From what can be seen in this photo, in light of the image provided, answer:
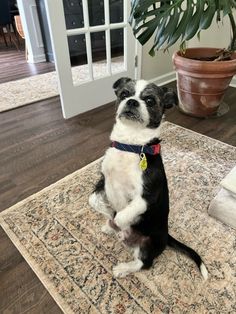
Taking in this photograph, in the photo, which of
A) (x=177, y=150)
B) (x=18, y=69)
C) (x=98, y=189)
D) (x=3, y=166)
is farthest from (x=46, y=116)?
(x=18, y=69)

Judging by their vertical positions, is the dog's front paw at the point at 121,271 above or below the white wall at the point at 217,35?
below

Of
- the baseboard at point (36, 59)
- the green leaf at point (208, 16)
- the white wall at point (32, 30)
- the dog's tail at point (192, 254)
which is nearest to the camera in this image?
the dog's tail at point (192, 254)

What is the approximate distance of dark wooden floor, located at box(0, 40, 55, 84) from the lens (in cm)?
368

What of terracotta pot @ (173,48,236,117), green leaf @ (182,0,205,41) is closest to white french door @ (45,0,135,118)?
terracotta pot @ (173,48,236,117)

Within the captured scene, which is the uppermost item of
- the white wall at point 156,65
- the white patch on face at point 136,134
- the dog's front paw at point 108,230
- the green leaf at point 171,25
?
the green leaf at point 171,25

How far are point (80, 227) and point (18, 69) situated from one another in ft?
11.1

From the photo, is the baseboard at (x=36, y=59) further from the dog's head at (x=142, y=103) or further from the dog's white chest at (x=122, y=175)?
the dog's white chest at (x=122, y=175)

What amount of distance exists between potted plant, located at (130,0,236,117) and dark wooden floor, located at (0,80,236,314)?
234mm

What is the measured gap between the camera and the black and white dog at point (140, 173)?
3.40 ft

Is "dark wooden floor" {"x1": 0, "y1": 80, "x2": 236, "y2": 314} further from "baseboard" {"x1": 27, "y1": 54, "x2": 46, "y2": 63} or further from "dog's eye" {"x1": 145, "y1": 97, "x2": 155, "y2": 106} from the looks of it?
"baseboard" {"x1": 27, "y1": 54, "x2": 46, "y2": 63}

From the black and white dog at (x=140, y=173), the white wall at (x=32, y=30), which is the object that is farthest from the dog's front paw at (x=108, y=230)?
the white wall at (x=32, y=30)

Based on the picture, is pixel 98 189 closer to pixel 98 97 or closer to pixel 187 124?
pixel 187 124

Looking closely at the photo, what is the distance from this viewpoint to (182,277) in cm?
115

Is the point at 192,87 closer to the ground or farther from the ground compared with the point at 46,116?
farther from the ground
